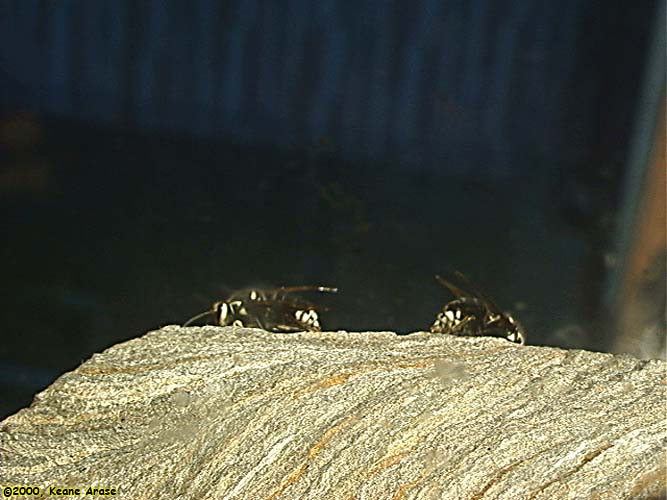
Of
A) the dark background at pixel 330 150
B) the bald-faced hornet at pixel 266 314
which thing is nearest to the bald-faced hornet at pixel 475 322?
the bald-faced hornet at pixel 266 314

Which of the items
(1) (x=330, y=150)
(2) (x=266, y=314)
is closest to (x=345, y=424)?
(2) (x=266, y=314)

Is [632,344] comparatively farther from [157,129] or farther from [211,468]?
[211,468]

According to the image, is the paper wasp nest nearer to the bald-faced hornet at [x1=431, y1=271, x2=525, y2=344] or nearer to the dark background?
the bald-faced hornet at [x1=431, y1=271, x2=525, y2=344]

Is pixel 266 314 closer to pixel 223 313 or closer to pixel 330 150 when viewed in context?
pixel 223 313

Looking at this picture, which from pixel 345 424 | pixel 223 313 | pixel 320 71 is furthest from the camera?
pixel 320 71

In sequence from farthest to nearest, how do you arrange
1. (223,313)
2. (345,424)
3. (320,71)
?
(320,71) < (223,313) < (345,424)

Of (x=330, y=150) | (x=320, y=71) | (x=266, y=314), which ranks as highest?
(x=320, y=71)

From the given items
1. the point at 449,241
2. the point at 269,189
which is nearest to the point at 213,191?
the point at 269,189

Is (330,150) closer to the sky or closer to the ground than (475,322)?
closer to the sky
